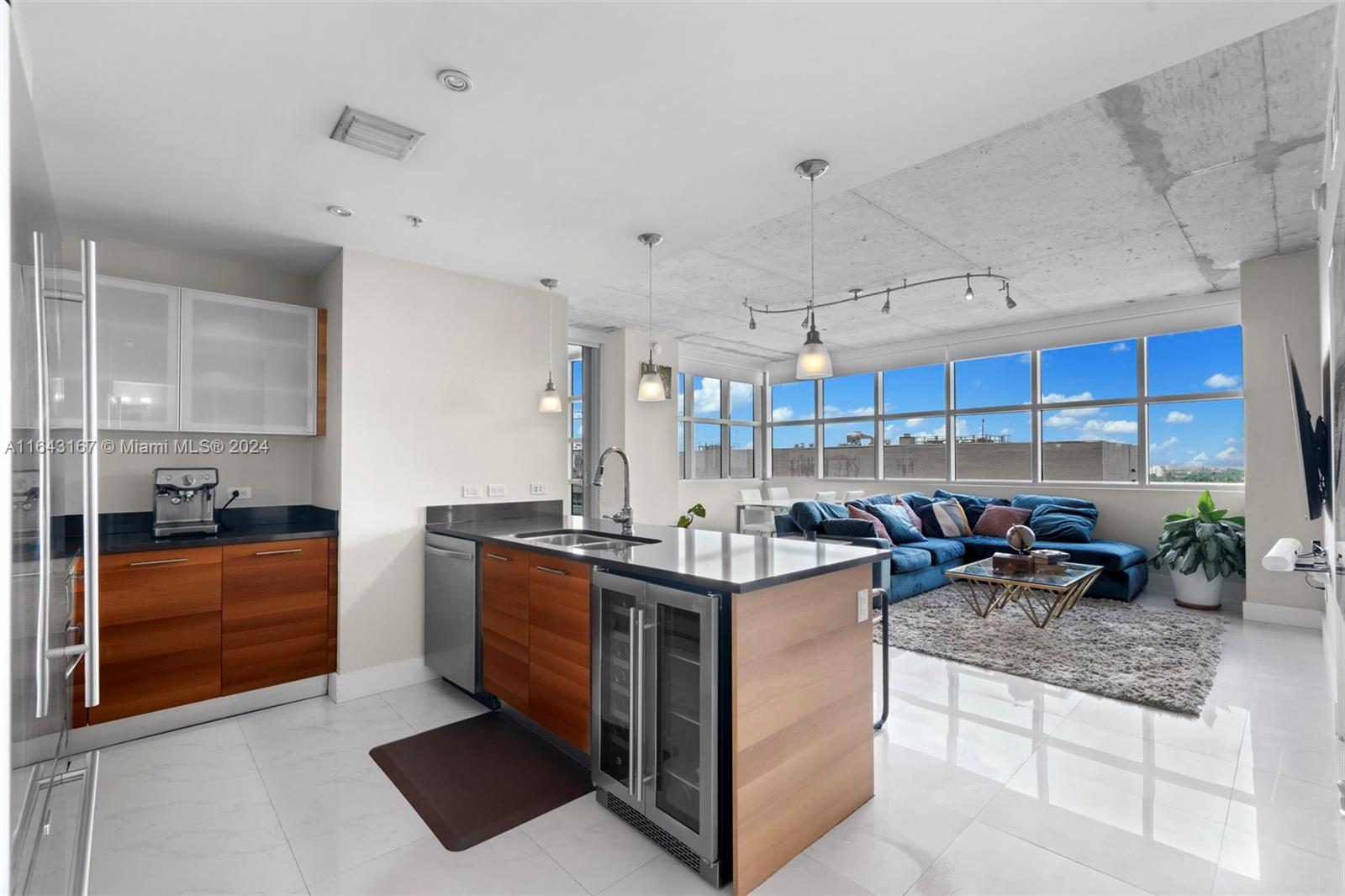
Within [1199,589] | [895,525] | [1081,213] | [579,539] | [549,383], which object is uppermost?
[1081,213]

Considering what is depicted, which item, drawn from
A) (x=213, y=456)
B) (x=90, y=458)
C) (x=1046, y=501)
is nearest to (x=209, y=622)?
(x=213, y=456)

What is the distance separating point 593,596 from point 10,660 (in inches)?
62.4

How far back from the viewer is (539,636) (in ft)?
8.77

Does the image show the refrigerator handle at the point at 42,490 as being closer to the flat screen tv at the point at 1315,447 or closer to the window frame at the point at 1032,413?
the flat screen tv at the point at 1315,447

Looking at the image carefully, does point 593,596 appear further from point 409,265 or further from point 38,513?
point 409,265

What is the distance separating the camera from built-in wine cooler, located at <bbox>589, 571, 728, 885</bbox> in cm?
182

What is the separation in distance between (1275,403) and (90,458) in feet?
21.4

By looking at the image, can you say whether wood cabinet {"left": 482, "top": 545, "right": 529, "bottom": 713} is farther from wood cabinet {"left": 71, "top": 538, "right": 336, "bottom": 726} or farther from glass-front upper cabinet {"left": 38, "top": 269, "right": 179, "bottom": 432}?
glass-front upper cabinet {"left": 38, "top": 269, "right": 179, "bottom": 432}

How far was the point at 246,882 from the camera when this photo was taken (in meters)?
1.86

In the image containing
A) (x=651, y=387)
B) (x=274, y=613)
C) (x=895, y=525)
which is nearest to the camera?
(x=274, y=613)

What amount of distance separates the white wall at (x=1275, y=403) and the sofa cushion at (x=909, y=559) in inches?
89.3

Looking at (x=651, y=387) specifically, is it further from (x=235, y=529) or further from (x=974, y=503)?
(x=974, y=503)

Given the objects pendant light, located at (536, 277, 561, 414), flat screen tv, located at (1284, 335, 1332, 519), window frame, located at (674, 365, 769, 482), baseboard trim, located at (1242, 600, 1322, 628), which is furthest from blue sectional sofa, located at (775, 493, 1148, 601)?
flat screen tv, located at (1284, 335, 1332, 519)

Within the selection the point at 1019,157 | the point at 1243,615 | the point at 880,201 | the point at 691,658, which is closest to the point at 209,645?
the point at 691,658
